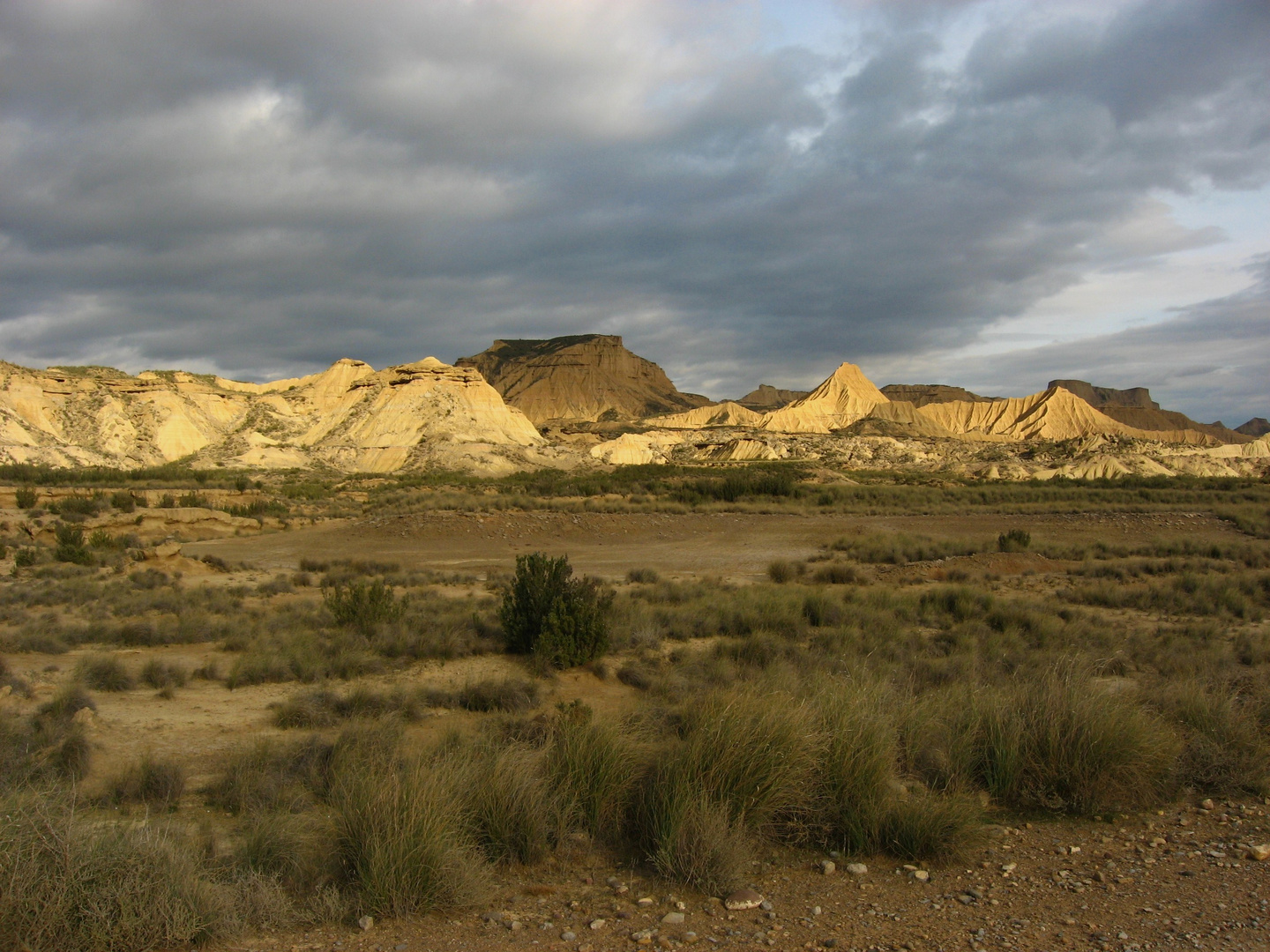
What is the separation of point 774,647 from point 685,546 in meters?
15.8

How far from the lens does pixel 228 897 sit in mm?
3828

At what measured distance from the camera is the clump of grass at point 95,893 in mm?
3477

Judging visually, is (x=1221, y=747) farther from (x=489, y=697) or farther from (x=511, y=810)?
(x=489, y=697)

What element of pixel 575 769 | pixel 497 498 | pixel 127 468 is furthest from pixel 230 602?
pixel 127 468

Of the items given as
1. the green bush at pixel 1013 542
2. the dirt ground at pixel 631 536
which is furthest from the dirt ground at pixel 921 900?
the green bush at pixel 1013 542

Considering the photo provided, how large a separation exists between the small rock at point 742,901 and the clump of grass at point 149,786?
4.32m

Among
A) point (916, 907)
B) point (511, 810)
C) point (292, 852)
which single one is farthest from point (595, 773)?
point (916, 907)

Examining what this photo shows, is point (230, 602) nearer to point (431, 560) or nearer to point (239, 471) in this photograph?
point (431, 560)

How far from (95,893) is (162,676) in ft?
21.3

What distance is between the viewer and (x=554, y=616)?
33.6ft

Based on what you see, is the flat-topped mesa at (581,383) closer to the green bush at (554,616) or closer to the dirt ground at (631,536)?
the dirt ground at (631,536)

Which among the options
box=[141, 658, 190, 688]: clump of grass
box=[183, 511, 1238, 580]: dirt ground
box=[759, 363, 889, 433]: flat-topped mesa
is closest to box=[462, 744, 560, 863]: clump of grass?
box=[141, 658, 190, 688]: clump of grass

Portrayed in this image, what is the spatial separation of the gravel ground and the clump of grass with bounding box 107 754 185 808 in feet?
8.78

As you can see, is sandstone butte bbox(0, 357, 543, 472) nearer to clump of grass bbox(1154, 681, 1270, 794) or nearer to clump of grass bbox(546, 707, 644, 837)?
clump of grass bbox(546, 707, 644, 837)
